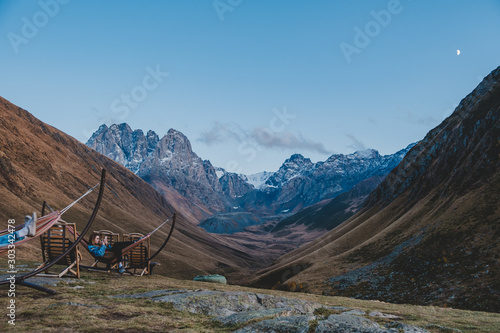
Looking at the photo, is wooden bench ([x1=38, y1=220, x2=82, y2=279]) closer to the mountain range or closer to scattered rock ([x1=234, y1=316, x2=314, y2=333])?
scattered rock ([x1=234, y1=316, x2=314, y2=333])

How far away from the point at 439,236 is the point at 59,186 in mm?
117438

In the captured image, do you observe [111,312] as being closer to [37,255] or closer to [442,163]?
[37,255]

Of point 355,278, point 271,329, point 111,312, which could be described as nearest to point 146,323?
point 111,312

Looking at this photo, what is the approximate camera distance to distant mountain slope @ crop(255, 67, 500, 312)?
4406 cm

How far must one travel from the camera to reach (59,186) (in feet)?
391

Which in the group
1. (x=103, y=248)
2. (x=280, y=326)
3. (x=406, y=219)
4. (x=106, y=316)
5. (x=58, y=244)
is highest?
(x=58, y=244)

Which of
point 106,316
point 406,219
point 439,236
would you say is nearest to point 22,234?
point 106,316

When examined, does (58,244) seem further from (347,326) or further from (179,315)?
(347,326)

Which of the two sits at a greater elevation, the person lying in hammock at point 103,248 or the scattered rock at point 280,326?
the person lying in hammock at point 103,248

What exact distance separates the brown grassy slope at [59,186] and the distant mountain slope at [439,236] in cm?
4188

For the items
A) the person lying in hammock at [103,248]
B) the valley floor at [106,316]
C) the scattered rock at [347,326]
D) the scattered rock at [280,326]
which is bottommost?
the scattered rock at [347,326]

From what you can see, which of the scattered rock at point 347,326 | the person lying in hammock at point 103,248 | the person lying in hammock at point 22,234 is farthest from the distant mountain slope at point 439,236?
the person lying in hammock at point 22,234

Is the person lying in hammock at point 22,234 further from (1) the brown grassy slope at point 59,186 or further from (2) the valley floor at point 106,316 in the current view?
(1) the brown grassy slope at point 59,186

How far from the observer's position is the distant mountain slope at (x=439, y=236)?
44062 millimetres
